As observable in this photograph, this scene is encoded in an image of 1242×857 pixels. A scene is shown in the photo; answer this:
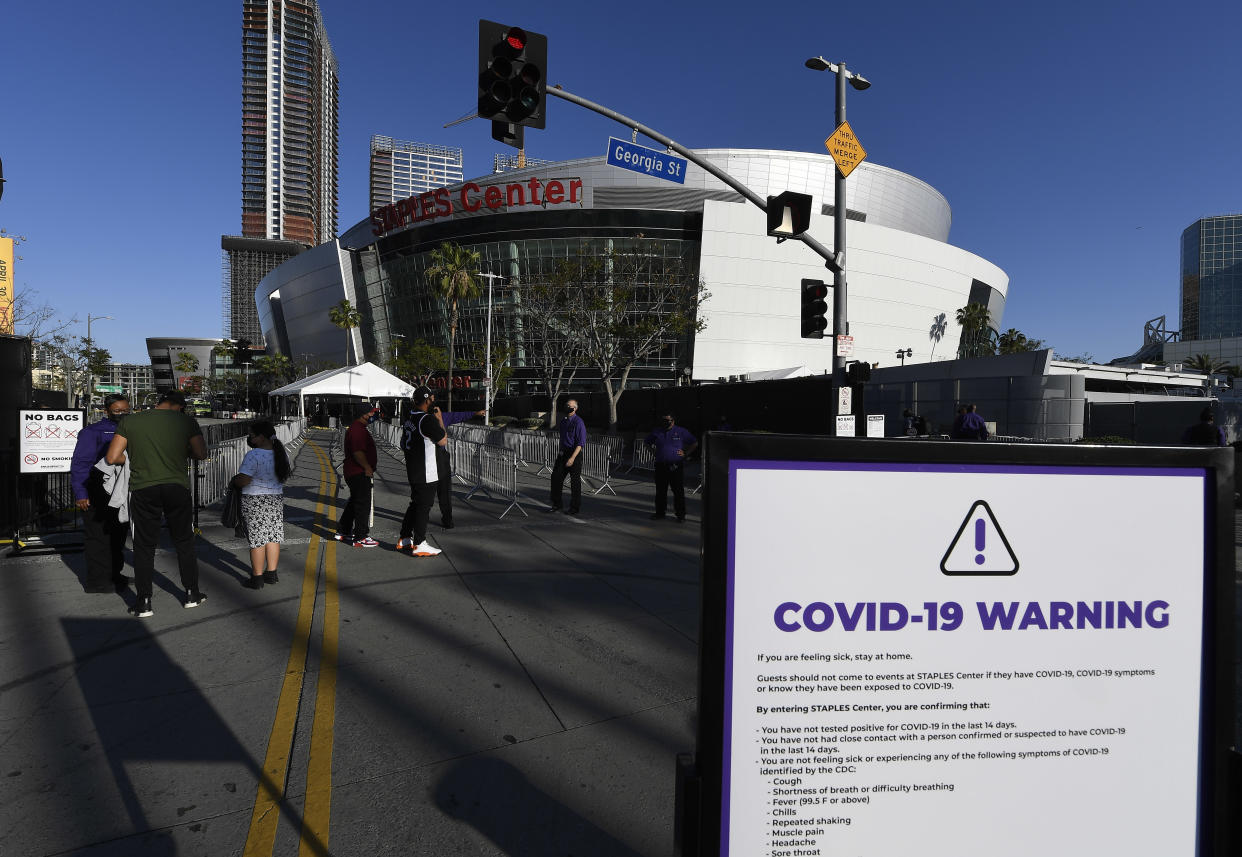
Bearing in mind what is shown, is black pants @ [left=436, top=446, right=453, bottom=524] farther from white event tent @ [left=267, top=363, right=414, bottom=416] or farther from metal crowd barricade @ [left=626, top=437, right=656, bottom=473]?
metal crowd barricade @ [left=626, top=437, right=656, bottom=473]

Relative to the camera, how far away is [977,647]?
1.40 m

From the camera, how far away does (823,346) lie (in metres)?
61.0

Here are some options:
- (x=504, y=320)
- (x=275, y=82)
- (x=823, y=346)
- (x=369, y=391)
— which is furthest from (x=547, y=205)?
(x=275, y=82)

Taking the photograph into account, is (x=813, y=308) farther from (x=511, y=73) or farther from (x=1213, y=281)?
(x=1213, y=281)

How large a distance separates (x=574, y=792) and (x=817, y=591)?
2261 millimetres

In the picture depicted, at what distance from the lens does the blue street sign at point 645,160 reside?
9375 millimetres

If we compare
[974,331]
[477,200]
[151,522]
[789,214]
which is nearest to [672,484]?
[789,214]

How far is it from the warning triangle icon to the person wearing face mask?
6.41m

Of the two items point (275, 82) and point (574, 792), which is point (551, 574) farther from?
point (275, 82)

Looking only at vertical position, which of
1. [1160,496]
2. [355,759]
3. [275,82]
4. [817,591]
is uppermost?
[275,82]

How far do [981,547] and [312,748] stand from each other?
3.45 metres

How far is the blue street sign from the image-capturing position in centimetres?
938

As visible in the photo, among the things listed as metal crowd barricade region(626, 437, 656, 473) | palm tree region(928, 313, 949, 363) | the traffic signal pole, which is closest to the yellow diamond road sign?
the traffic signal pole

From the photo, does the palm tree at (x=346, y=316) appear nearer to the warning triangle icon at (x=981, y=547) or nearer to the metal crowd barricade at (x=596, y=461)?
the metal crowd barricade at (x=596, y=461)
